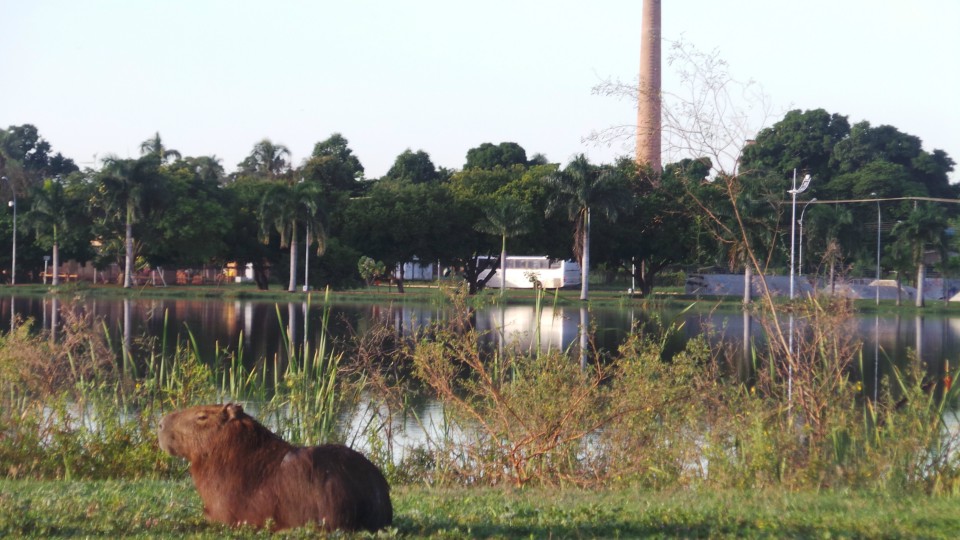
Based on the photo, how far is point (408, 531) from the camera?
568 centimetres

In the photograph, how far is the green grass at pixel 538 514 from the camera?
18.6ft

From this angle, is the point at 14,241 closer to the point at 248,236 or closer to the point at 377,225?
the point at 248,236

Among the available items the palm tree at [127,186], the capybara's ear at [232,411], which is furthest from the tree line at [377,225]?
the capybara's ear at [232,411]

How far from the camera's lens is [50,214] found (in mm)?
60781

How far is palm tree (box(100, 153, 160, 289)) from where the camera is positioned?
5822 cm

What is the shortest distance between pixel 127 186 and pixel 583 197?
25.4m

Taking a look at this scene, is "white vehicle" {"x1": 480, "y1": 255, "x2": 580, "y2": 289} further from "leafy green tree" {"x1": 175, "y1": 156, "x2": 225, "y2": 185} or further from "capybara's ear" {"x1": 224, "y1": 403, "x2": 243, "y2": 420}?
"capybara's ear" {"x1": 224, "y1": 403, "x2": 243, "y2": 420}

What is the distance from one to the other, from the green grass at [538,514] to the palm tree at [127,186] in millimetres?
52902

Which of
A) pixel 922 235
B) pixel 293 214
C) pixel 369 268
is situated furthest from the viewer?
pixel 922 235

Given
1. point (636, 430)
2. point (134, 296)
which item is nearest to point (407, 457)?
point (636, 430)

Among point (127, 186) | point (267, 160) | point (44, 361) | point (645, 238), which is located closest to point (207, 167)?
point (267, 160)

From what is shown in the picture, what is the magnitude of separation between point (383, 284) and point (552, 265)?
46.9 feet

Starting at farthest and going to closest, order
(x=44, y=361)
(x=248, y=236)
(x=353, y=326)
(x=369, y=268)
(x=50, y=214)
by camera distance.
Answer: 1. (x=248, y=236)
2. (x=50, y=214)
3. (x=369, y=268)
4. (x=353, y=326)
5. (x=44, y=361)

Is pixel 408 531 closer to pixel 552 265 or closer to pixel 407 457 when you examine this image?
pixel 407 457
